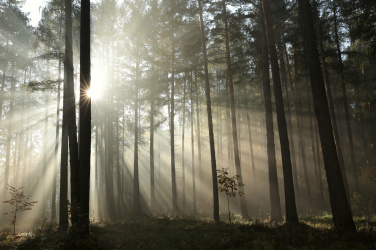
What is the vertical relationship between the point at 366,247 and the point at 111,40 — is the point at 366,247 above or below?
below

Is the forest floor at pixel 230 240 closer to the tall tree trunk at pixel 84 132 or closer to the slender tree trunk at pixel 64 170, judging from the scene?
the tall tree trunk at pixel 84 132

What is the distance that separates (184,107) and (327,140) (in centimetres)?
1485

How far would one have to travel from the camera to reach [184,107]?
2109 cm

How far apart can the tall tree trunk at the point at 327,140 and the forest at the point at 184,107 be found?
1.4 inches

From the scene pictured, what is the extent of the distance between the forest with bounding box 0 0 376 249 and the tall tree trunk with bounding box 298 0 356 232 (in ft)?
0.11

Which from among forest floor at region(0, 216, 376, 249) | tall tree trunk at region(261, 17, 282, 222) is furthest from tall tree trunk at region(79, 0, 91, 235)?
tall tree trunk at region(261, 17, 282, 222)

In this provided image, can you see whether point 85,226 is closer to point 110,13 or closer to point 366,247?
point 366,247

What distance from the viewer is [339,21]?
15.2 meters

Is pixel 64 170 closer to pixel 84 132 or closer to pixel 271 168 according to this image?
pixel 84 132

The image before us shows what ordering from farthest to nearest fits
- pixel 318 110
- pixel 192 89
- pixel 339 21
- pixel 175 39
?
pixel 192 89
pixel 175 39
pixel 339 21
pixel 318 110

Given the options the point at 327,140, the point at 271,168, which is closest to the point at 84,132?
the point at 327,140

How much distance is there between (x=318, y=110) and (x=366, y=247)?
4.03 m

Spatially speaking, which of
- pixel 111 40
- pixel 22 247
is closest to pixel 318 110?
pixel 22 247

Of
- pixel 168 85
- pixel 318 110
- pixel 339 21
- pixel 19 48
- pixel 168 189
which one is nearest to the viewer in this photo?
pixel 318 110
